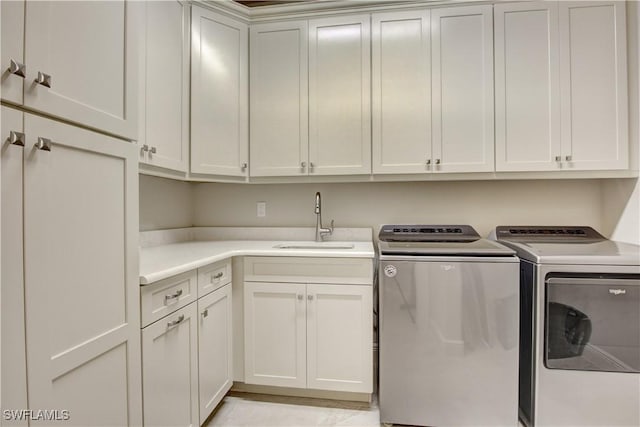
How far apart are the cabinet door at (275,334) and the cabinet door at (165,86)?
91 centimetres

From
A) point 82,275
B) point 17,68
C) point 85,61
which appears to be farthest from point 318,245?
point 17,68

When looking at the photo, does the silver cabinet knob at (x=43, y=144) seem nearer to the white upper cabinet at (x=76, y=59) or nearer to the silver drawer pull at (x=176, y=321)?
the white upper cabinet at (x=76, y=59)

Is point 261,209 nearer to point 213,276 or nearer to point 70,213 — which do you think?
point 213,276

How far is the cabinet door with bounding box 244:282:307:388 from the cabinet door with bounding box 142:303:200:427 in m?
0.42

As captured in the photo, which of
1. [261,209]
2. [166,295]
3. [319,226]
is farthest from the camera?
[261,209]

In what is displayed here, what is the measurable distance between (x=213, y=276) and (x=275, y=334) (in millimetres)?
519

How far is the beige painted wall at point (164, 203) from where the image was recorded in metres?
1.95

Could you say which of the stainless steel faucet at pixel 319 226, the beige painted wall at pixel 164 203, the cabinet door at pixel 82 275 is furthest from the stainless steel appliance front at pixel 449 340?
the beige painted wall at pixel 164 203

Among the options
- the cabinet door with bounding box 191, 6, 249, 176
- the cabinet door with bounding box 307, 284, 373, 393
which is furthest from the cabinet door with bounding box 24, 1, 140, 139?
the cabinet door with bounding box 307, 284, 373, 393

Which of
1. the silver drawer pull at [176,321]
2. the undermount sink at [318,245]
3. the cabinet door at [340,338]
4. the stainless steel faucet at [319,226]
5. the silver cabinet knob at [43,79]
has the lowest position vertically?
the cabinet door at [340,338]

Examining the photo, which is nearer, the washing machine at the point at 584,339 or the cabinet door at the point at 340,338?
the washing machine at the point at 584,339

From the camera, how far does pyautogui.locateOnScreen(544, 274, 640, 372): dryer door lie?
1461mm

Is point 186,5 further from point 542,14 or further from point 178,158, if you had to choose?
point 542,14

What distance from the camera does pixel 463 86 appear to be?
1926 mm
